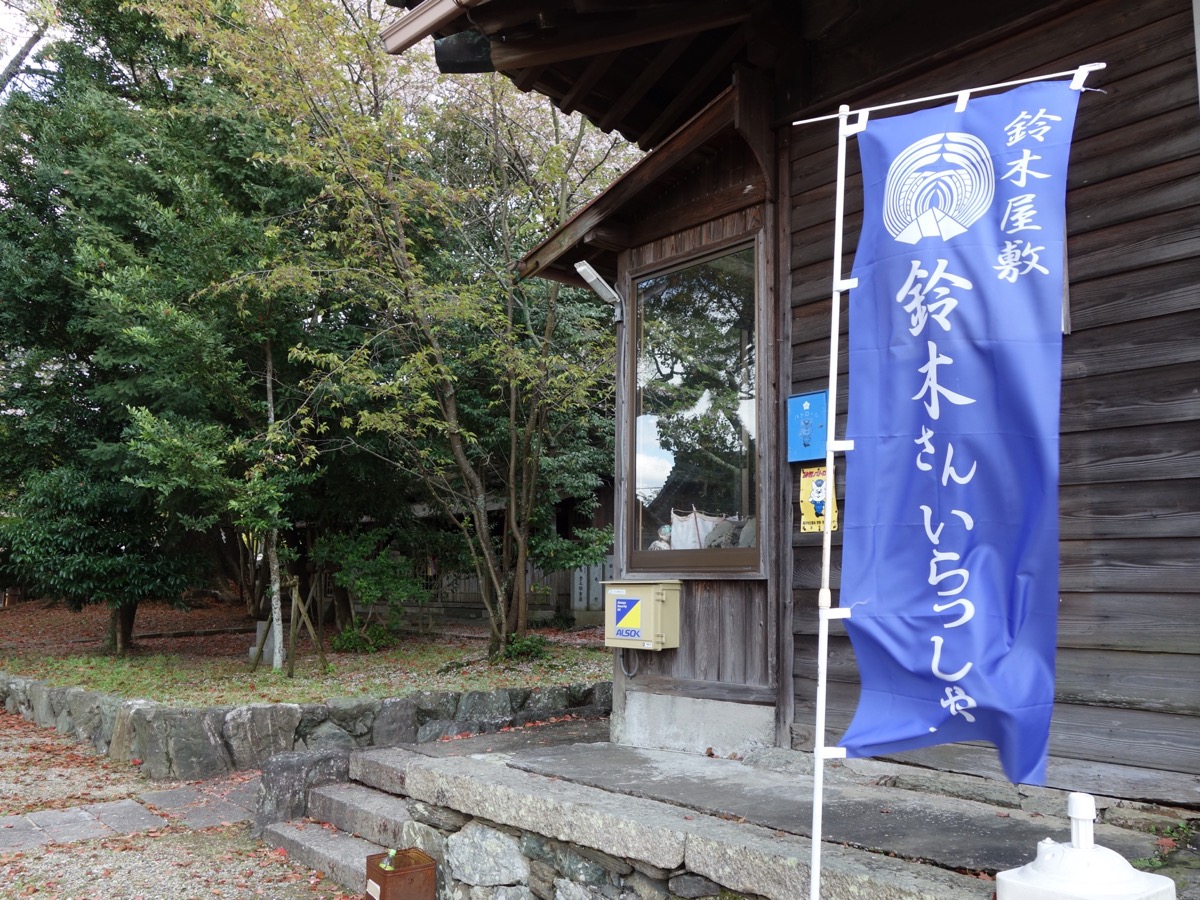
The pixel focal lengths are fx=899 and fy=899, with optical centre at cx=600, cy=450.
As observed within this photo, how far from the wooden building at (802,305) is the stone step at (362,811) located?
1524 mm

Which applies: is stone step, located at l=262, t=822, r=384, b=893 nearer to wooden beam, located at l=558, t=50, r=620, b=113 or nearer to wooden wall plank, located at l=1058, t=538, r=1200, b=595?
wooden wall plank, located at l=1058, t=538, r=1200, b=595

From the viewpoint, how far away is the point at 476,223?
38.8ft

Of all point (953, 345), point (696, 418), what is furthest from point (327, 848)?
point (953, 345)

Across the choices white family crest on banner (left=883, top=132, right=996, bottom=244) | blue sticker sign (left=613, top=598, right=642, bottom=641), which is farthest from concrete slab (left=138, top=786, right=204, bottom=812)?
white family crest on banner (left=883, top=132, right=996, bottom=244)

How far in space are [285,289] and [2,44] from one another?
9005 millimetres

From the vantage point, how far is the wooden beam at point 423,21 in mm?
4234

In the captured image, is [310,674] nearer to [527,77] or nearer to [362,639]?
[362,639]

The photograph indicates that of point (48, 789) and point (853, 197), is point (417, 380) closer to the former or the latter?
point (48, 789)

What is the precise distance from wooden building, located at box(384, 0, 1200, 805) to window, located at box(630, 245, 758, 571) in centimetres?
1

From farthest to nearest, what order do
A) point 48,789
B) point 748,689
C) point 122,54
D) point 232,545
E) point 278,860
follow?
point 232,545 < point 122,54 < point 48,789 < point 278,860 < point 748,689

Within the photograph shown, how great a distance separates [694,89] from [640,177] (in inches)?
28.7

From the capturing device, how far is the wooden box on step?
4328 mm

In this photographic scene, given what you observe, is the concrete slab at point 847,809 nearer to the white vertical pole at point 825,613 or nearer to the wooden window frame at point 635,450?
the white vertical pole at point 825,613

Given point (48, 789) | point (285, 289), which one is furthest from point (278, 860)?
point (285, 289)
